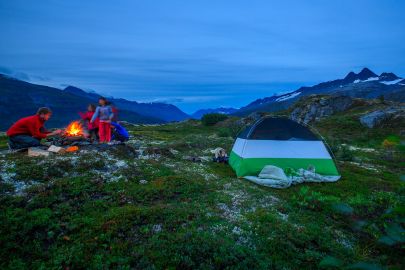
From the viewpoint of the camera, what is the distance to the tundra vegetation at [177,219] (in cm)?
822

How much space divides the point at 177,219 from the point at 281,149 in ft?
35.4

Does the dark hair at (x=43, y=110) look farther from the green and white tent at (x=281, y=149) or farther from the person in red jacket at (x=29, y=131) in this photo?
the green and white tent at (x=281, y=149)

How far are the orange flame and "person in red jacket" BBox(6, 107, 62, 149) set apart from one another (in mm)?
3154

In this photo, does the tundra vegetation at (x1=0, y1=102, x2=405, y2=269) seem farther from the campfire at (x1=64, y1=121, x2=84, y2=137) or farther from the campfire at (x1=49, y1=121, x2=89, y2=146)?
the campfire at (x1=64, y1=121, x2=84, y2=137)

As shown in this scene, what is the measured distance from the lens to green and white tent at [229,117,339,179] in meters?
19.0

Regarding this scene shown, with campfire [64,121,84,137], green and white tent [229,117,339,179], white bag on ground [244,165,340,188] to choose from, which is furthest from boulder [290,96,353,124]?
campfire [64,121,84,137]

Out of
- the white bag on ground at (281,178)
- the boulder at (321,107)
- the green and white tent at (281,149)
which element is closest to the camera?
the white bag on ground at (281,178)

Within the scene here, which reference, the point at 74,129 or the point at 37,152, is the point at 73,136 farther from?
the point at 37,152

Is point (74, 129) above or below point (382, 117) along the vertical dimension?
below

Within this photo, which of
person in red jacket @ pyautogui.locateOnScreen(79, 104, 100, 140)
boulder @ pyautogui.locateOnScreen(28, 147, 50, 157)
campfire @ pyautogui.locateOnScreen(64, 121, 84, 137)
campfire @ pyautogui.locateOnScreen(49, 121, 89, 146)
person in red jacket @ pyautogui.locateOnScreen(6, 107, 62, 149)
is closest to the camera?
boulder @ pyautogui.locateOnScreen(28, 147, 50, 157)

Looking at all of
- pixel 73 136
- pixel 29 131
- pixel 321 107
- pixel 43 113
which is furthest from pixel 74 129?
pixel 321 107

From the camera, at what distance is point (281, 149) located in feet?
63.5

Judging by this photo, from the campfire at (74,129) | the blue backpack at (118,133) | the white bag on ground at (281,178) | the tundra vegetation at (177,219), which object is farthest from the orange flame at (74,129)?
the white bag on ground at (281,178)

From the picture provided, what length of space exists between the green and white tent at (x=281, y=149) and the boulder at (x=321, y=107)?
53209 mm
